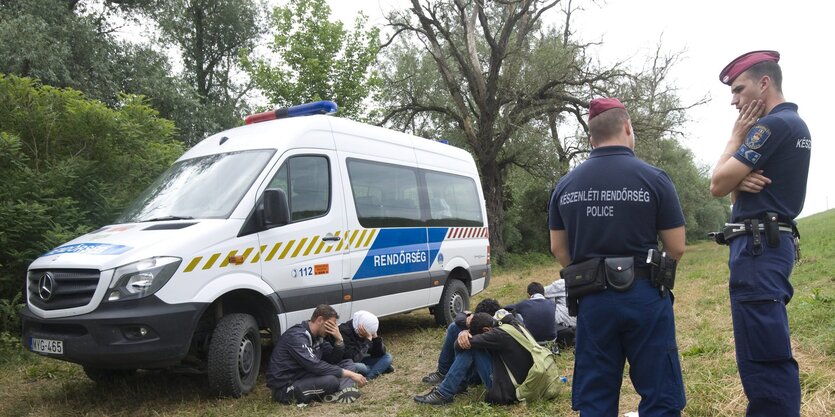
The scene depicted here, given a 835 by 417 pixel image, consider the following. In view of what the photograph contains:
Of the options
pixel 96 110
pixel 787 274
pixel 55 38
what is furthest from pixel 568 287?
pixel 55 38

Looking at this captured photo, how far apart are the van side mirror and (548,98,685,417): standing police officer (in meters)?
3.07

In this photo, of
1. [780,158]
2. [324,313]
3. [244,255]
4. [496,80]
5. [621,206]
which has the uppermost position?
[496,80]

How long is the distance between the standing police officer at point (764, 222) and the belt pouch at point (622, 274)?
0.62 metres

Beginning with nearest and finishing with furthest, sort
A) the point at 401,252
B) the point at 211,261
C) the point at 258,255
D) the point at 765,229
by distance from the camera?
1. the point at 765,229
2. the point at 211,261
3. the point at 258,255
4. the point at 401,252

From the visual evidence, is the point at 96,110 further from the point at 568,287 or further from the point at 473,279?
the point at 568,287

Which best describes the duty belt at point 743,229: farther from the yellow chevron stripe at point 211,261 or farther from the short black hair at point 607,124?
the yellow chevron stripe at point 211,261

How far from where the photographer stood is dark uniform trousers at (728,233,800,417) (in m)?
2.88

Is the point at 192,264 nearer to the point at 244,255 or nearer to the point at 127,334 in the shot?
the point at 244,255

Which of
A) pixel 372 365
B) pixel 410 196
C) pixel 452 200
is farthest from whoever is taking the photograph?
pixel 452 200

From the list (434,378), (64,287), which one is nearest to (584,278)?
(434,378)

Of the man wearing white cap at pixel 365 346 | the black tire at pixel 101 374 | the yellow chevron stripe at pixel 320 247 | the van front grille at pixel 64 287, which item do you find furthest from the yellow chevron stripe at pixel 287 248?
the black tire at pixel 101 374

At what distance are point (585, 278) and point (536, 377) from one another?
7.05 ft

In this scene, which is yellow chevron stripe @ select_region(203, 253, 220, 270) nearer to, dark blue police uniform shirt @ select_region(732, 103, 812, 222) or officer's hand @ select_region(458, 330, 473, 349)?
officer's hand @ select_region(458, 330, 473, 349)

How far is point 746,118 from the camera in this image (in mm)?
3154
